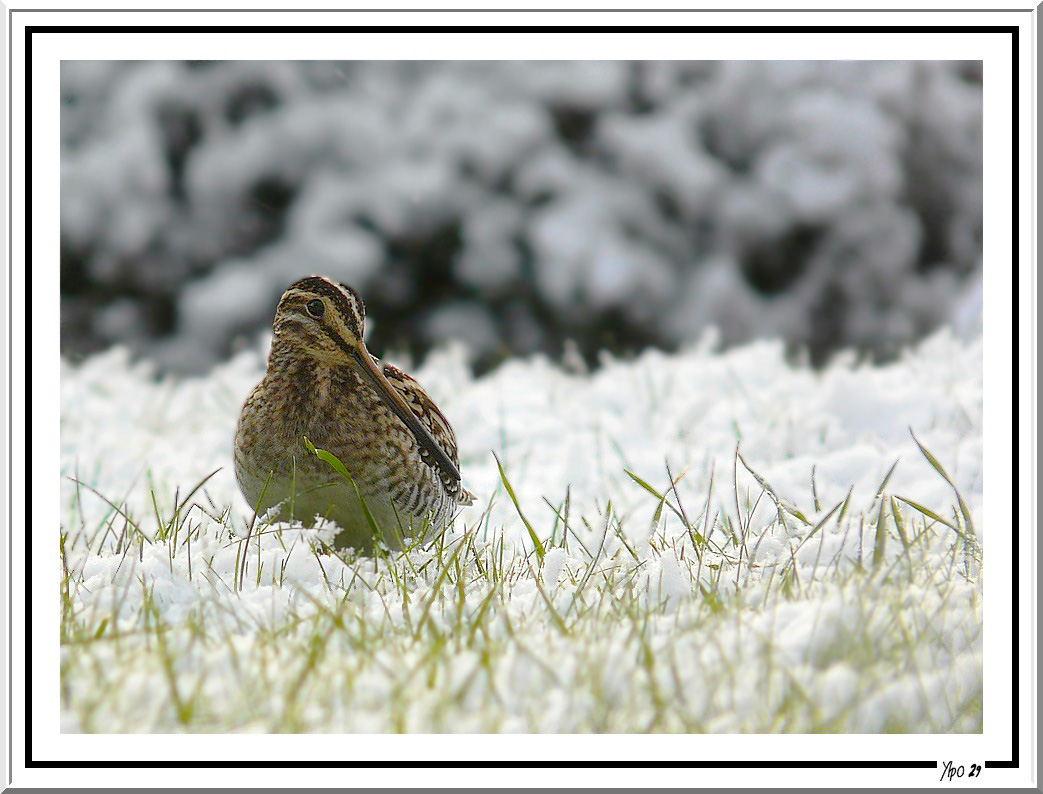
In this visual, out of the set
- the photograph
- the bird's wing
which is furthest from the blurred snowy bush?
the bird's wing

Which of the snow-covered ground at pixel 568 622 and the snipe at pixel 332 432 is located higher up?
the snipe at pixel 332 432

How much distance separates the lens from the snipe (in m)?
1.99

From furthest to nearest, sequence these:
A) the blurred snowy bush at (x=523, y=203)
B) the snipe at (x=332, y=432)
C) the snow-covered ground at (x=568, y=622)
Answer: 1. the blurred snowy bush at (x=523, y=203)
2. the snipe at (x=332, y=432)
3. the snow-covered ground at (x=568, y=622)

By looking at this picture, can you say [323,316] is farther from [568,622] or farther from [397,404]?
[568,622]

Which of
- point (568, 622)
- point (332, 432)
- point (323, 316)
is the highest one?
point (323, 316)

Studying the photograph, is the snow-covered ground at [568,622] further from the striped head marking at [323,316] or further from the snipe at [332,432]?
the striped head marking at [323,316]

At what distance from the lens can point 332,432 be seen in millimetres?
2006

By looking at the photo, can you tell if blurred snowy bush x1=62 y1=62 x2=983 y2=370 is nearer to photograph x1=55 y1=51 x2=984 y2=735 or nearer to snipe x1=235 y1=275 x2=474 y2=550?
photograph x1=55 y1=51 x2=984 y2=735

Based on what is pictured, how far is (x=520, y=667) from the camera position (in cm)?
140

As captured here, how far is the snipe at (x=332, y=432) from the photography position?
1.99 meters

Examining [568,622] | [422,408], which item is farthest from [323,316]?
[568,622]

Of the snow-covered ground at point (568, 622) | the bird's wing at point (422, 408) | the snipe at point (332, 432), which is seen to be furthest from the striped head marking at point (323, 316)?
the snow-covered ground at point (568, 622)

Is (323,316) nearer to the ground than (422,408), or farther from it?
farther from it
